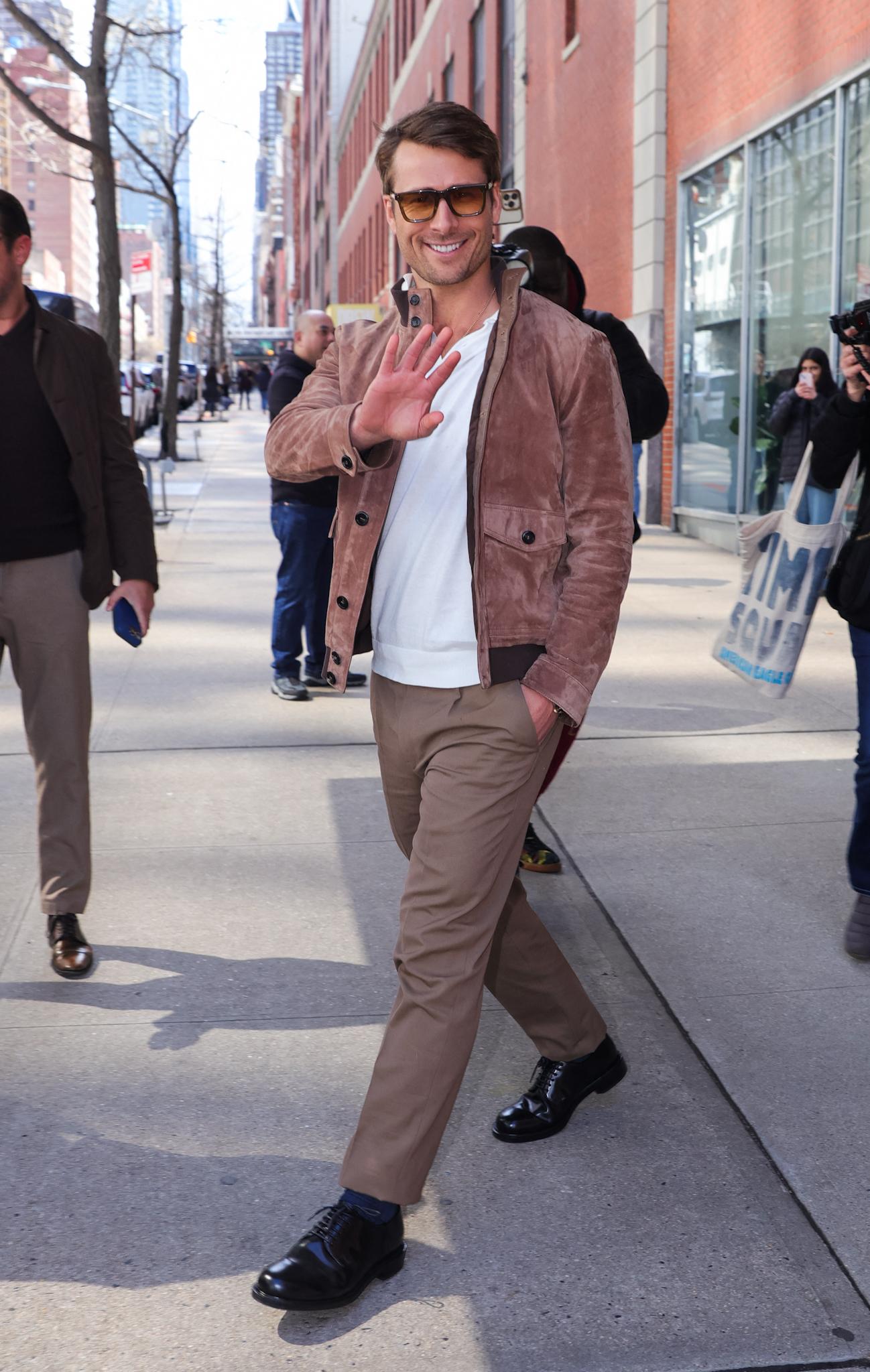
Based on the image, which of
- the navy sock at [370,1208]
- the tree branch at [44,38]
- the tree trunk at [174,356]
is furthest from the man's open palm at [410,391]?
the tree trunk at [174,356]

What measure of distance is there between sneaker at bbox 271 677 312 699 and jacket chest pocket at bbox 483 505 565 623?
214 inches

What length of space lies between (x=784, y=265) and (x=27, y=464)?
36.6 feet

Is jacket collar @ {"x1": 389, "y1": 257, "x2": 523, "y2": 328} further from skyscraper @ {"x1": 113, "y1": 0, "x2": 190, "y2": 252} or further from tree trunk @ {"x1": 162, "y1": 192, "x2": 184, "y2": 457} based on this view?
tree trunk @ {"x1": 162, "y1": 192, "x2": 184, "y2": 457}

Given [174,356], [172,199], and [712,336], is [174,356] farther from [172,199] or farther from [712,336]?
[712,336]

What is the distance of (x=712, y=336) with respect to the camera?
1606 centimetres

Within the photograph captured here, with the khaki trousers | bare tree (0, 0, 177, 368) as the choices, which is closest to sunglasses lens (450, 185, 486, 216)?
the khaki trousers

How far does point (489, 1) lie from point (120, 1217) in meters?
26.4

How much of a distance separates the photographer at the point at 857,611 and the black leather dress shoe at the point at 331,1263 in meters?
2.13

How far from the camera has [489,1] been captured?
26.2 m

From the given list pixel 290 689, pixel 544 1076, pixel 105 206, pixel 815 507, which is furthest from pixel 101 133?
pixel 544 1076

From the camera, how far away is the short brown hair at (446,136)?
2.81 metres

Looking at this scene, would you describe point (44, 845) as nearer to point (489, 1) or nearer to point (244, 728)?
point (244, 728)

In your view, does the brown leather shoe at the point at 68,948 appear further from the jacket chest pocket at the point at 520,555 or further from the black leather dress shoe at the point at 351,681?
the black leather dress shoe at the point at 351,681

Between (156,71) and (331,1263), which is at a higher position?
(156,71)
